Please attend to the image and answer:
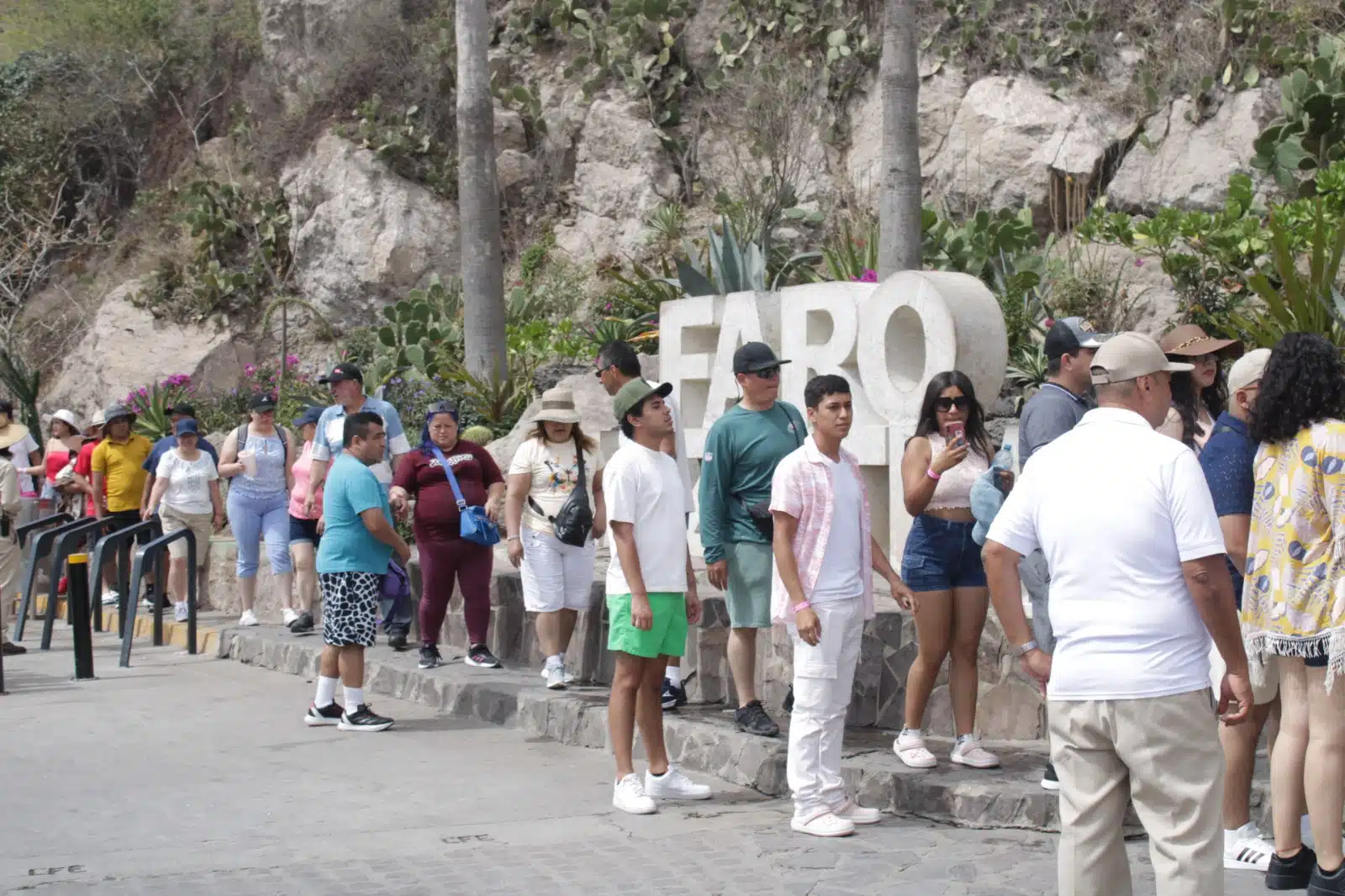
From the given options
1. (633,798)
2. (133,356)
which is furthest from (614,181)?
(633,798)

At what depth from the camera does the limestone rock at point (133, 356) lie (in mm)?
23391

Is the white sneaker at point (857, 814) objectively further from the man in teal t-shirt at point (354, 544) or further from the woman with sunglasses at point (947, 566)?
the man in teal t-shirt at point (354, 544)

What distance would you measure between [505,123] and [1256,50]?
36.0ft

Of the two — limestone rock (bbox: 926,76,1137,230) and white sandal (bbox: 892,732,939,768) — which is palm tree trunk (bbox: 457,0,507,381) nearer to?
limestone rock (bbox: 926,76,1137,230)

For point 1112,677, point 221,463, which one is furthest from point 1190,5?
point 1112,677

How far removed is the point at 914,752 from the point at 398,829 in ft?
7.52

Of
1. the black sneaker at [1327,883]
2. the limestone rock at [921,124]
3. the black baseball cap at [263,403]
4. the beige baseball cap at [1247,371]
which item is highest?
the limestone rock at [921,124]

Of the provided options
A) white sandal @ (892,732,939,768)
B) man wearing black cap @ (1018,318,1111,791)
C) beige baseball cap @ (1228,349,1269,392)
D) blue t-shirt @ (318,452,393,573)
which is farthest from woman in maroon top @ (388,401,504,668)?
beige baseball cap @ (1228,349,1269,392)

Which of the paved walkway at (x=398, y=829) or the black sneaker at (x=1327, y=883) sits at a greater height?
the black sneaker at (x=1327, y=883)

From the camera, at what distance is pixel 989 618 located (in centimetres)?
758

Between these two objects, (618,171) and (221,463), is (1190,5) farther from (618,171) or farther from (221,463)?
(221,463)

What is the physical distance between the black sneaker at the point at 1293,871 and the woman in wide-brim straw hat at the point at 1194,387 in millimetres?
1712

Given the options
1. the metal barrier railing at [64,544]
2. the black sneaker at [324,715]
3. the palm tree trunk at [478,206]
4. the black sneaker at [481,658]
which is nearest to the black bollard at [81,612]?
the metal barrier railing at [64,544]

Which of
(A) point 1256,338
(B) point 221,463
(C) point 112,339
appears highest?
(C) point 112,339
